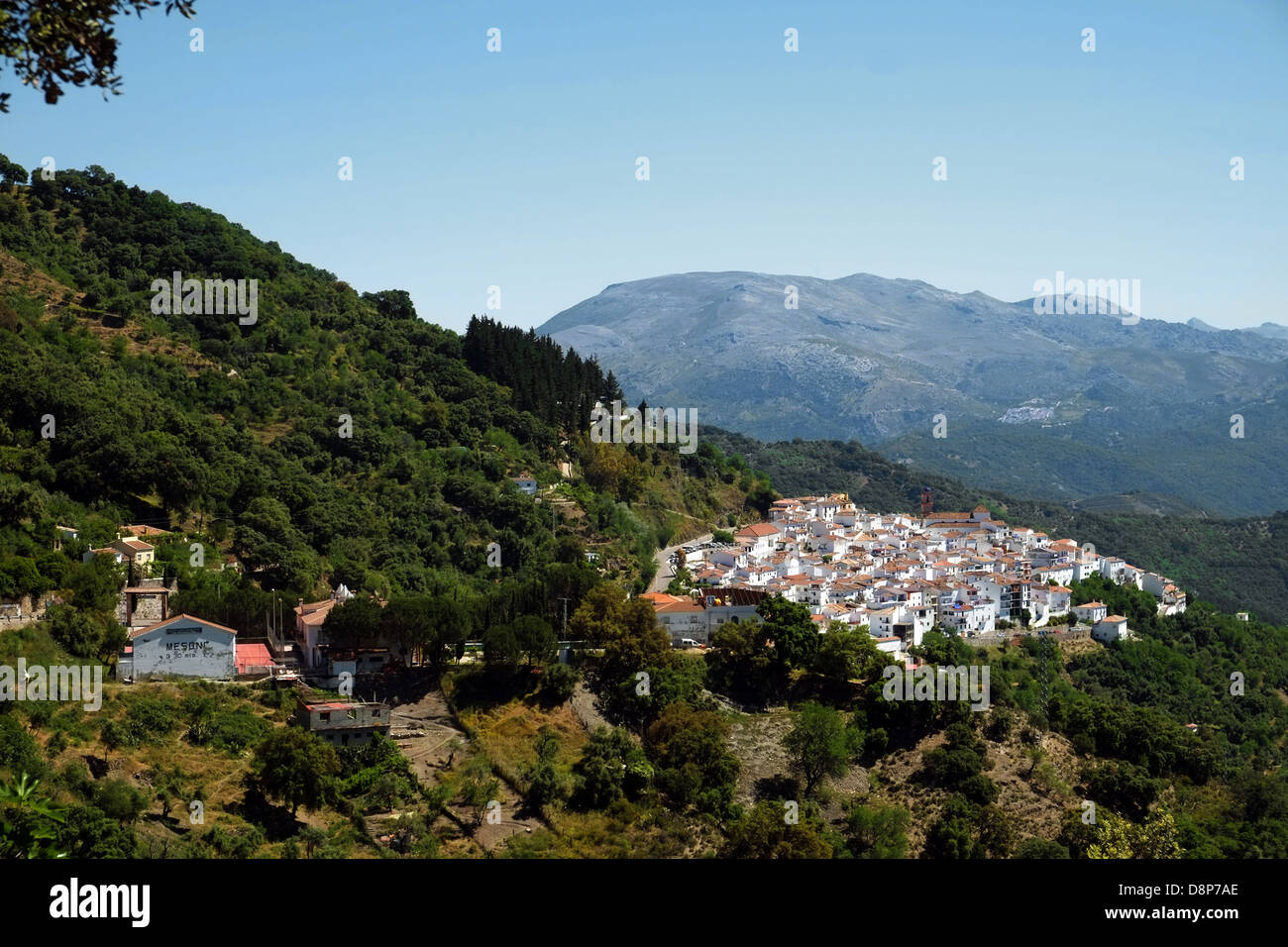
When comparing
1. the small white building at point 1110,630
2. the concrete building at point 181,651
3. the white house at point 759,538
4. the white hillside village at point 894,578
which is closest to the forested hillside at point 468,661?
the concrete building at point 181,651

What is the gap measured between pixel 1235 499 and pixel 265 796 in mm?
190091

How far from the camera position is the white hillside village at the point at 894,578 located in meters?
39.8

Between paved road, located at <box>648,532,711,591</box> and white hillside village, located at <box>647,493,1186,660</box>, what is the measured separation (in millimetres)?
504

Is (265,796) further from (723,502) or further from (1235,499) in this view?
(1235,499)

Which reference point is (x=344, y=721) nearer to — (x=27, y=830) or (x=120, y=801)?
(x=120, y=801)

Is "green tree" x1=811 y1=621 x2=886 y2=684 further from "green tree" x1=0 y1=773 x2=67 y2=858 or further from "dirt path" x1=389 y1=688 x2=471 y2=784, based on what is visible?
"green tree" x1=0 y1=773 x2=67 y2=858

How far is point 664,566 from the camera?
45.3 meters

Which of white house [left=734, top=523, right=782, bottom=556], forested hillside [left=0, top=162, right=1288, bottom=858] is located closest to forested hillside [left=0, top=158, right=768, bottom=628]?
forested hillside [left=0, top=162, right=1288, bottom=858]

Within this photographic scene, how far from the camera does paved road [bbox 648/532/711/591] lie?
4138 cm

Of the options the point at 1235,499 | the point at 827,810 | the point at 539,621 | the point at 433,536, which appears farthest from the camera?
the point at 1235,499
